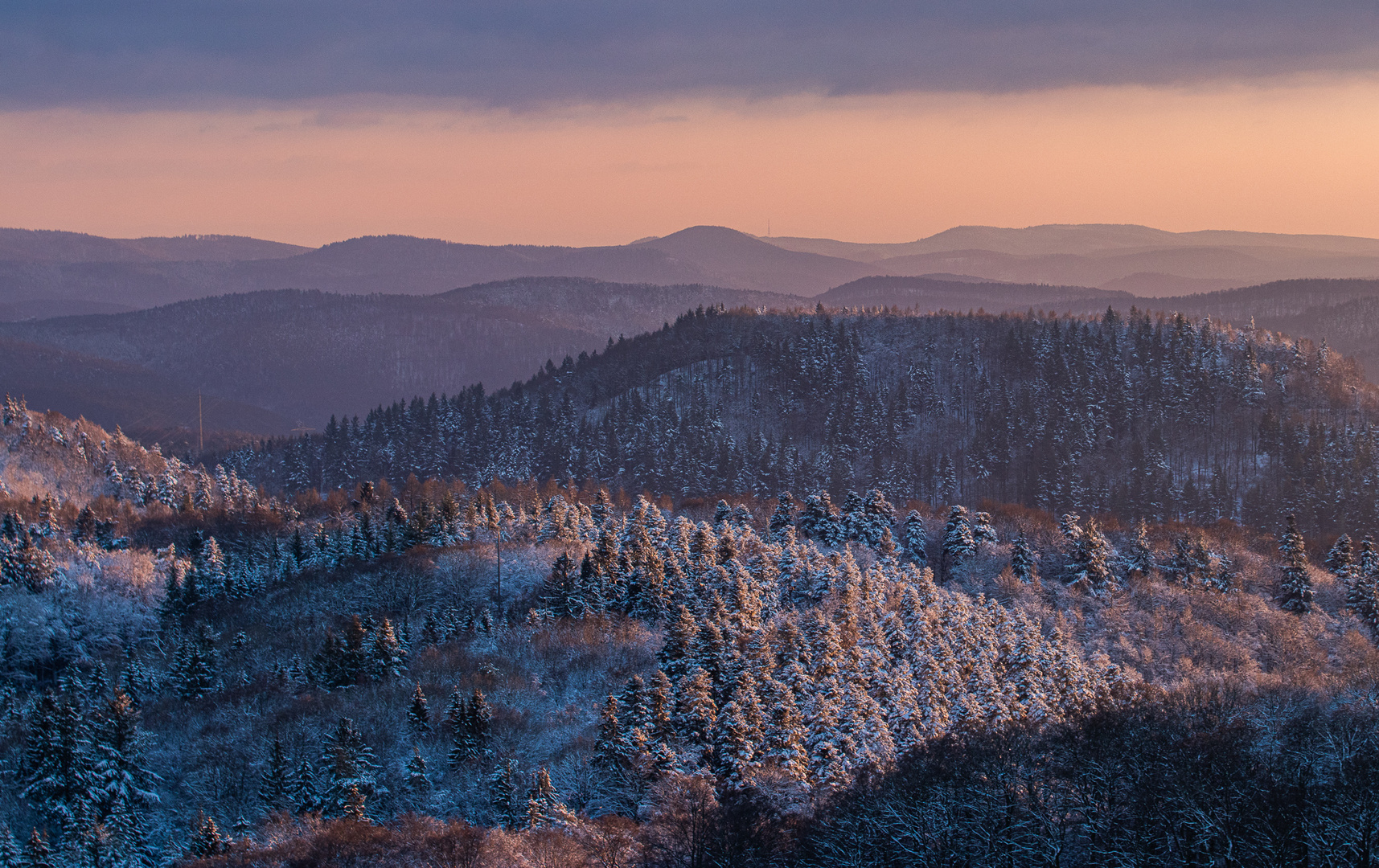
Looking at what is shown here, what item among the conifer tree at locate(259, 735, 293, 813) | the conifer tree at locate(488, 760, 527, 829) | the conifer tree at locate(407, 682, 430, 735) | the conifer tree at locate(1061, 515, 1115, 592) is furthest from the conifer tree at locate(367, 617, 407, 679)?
the conifer tree at locate(1061, 515, 1115, 592)

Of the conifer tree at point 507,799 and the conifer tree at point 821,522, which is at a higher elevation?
the conifer tree at point 821,522

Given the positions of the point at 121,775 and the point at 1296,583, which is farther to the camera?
the point at 1296,583

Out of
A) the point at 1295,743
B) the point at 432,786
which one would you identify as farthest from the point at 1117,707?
the point at 432,786

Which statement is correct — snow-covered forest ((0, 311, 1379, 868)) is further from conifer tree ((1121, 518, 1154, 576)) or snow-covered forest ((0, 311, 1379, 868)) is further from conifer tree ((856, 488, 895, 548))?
conifer tree ((856, 488, 895, 548))

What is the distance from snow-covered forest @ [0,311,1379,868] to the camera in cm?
4922

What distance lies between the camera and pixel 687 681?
6812 centimetres

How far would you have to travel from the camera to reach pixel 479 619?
96000 millimetres

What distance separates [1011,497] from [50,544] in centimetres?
13936

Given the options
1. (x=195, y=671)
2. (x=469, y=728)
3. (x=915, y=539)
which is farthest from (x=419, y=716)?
(x=915, y=539)

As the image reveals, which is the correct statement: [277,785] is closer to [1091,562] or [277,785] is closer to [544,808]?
[544,808]

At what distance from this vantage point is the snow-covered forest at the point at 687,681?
A: 49.2m

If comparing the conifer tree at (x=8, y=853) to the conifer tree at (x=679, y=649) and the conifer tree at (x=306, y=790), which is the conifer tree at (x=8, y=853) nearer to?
the conifer tree at (x=306, y=790)

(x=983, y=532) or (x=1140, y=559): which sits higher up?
(x=983, y=532)

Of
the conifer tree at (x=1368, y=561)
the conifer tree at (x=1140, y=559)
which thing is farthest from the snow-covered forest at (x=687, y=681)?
the conifer tree at (x=1368, y=561)
